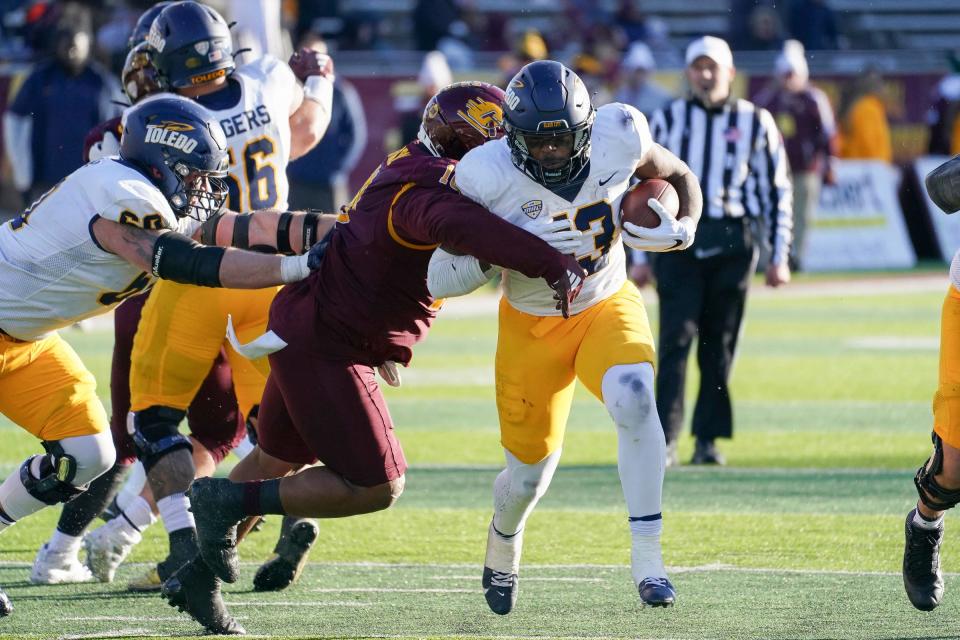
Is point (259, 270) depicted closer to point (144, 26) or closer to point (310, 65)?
point (144, 26)

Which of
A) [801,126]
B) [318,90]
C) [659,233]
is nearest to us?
[659,233]

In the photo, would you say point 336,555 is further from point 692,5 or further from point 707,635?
point 692,5

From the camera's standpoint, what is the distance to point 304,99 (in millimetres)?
6270

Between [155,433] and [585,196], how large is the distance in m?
1.65

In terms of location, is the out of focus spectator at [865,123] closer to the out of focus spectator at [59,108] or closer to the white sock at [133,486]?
the out of focus spectator at [59,108]

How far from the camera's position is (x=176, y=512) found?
205 inches

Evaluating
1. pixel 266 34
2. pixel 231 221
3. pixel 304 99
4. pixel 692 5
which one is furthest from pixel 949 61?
pixel 231 221

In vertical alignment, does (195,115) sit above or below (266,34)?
above

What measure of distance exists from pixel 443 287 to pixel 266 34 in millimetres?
7907

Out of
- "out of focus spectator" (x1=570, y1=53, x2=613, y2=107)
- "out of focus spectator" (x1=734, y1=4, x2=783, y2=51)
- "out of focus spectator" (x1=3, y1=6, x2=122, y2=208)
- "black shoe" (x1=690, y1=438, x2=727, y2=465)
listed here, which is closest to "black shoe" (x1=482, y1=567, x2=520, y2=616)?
"black shoe" (x1=690, y1=438, x2=727, y2=465)

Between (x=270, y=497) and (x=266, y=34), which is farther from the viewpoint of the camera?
(x=266, y=34)

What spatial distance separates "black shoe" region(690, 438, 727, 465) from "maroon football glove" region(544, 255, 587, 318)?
11.3ft

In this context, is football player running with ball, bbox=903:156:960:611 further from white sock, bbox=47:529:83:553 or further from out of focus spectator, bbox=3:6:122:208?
out of focus spectator, bbox=3:6:122:208

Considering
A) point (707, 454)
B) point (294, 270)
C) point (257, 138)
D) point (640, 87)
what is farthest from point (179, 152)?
point (640, 87)
